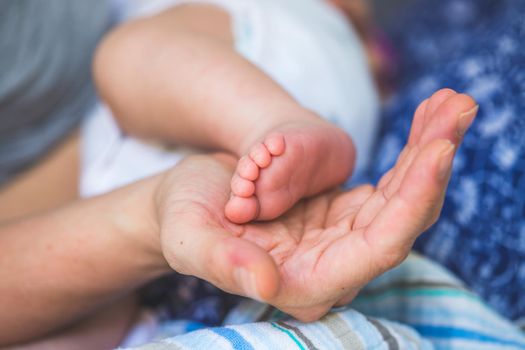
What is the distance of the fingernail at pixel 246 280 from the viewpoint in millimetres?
369

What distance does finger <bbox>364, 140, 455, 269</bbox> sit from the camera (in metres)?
0.39

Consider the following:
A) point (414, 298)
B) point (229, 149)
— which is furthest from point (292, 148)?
point (414, 298)

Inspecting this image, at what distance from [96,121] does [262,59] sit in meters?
0.31

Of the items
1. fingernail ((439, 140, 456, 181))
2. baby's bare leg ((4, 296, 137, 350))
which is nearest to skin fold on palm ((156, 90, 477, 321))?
fingernail ((439, 140, 456, 181))

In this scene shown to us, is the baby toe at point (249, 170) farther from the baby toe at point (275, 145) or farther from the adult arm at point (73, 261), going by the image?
the adult arm at point (73, 261)

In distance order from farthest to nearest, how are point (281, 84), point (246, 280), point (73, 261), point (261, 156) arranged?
point (281, 84) → point (73, 261) → point (261, 156) → point (246, 280)

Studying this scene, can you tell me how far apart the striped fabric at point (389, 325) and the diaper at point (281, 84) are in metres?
0.24

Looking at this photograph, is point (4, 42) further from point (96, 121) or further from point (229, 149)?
point (229, 149)

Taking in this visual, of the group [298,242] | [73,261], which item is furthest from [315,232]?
[73,261]

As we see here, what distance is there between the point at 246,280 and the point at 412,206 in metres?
0.14

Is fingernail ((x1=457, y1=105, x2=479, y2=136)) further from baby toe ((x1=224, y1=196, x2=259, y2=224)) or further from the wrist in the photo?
the wrist

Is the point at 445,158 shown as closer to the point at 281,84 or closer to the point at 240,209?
the point at 240,209

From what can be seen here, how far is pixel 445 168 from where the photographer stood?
394 mm

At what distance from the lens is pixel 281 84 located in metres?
0.80
